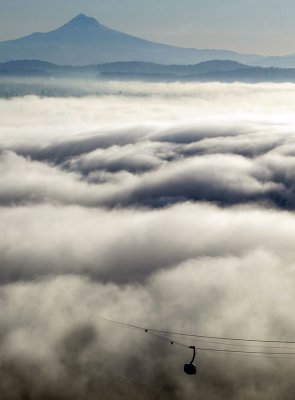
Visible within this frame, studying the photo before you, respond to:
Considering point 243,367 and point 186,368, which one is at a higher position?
point 186,368

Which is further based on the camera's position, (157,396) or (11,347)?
(11,347)

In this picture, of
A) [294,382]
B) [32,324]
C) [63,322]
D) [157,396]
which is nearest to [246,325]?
[294,382]

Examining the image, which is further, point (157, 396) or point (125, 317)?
point (125, 317)

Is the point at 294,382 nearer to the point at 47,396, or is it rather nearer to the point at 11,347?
the point at 47,396

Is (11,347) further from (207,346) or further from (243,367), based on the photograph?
(243,367)

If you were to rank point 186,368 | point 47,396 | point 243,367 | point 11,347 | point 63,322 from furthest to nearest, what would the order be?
point 63,322, point 11,347, point 243,367, point 47,396, point 186,368

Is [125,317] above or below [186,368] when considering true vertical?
below

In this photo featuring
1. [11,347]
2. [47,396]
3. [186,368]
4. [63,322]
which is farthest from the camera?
[63,322]

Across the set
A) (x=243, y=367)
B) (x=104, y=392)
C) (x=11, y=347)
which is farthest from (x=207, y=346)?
(x=11, y=347)

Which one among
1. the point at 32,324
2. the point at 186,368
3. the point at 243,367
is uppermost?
the point at 186,368
